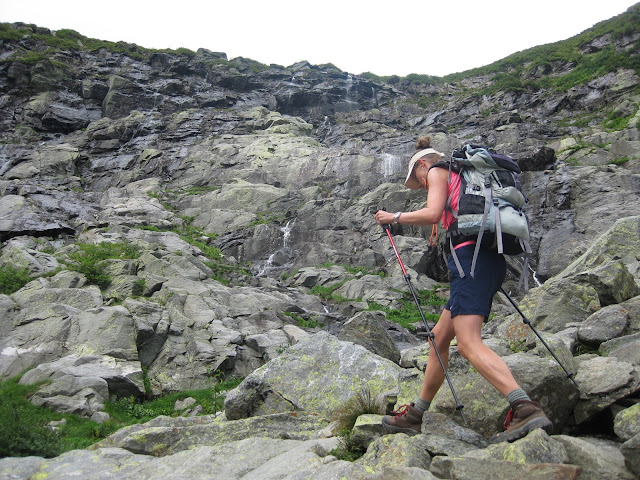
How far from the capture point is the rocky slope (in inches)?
167

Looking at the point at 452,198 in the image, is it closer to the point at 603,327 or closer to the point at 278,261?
the point at 603,327

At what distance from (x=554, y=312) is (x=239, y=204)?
31.3 metres

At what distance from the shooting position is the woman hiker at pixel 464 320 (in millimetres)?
3385

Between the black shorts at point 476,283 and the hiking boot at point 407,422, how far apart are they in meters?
1.01

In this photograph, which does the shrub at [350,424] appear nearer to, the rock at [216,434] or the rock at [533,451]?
the rock at [216,434]

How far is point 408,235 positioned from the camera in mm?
27812

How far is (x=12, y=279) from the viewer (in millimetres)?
16312

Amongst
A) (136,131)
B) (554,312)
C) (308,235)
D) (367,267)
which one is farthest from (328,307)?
(136,131)

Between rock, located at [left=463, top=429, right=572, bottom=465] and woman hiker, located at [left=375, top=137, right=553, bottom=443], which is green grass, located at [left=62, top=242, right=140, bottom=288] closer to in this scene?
woman hiker, located at [left=375, top=137, right=553, bottom=443]

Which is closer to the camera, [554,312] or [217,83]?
[554,312]

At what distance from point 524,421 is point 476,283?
1112 mm

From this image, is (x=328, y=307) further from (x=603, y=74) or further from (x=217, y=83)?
(x=217, y=83)

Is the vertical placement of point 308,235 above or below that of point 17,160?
below

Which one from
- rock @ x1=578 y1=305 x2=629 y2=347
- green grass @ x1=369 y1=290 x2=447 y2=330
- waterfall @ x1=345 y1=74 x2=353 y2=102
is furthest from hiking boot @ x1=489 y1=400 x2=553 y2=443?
waterfall @ x1=345 y1=74 x2=353 y2=102
